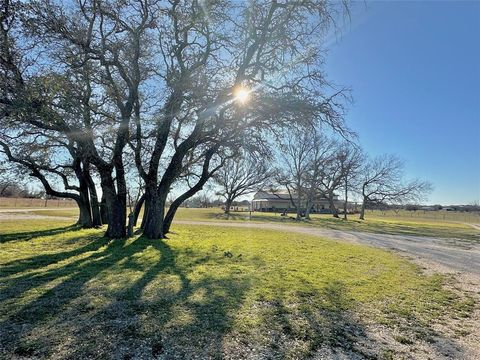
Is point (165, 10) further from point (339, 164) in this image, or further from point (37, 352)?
point (339, 164)

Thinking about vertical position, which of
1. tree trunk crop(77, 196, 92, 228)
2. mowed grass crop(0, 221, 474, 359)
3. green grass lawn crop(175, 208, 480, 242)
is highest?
tree trunk crop(77, 196, 92, 228)

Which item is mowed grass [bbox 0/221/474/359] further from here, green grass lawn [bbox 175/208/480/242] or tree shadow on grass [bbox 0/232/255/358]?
green grass lawn [bbox 175/208/480/242]

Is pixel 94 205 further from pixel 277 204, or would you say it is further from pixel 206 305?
pixel 277 204

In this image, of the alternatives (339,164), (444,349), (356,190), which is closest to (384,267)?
(444,349)

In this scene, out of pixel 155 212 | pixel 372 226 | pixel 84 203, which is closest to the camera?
pixel 155 212

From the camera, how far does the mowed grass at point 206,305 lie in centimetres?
345

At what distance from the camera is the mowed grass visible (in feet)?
11.3

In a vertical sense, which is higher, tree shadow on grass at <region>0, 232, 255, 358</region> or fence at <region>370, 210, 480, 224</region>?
fence at <region>370, 210, 480, 224</region>

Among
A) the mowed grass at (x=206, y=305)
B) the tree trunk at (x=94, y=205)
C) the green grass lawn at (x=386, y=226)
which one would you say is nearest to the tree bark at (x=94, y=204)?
the tree trunk at (x=94, y=205)

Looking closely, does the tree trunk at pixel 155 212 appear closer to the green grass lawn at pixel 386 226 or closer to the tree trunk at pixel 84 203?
the tree trunk at pixel 84 203

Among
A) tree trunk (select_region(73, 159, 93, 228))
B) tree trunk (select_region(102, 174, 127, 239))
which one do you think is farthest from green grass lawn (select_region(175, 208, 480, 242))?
tree trunk (select_region(102, 174, 127, 239))

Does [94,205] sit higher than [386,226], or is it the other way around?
[94,205]

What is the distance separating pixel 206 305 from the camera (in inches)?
187

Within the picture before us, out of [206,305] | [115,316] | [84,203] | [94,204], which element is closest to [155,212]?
[94,204]
